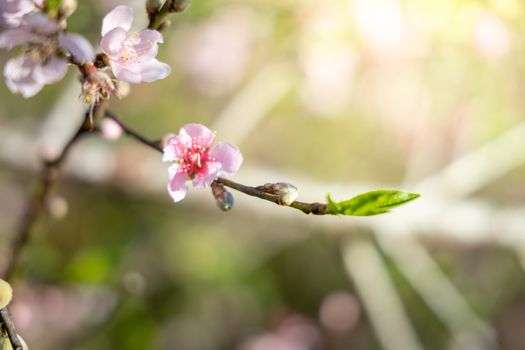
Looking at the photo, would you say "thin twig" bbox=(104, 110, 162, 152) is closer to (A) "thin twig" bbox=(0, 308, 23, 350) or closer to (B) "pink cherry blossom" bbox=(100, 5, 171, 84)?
(B) "pink cherry blossom" bbox=(100, 5, 171, 84)

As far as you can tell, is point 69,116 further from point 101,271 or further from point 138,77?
point 138,77

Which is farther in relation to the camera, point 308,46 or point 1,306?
point 308,46

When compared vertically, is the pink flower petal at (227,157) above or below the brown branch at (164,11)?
below

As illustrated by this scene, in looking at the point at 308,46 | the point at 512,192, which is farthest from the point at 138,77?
the point at 512,192

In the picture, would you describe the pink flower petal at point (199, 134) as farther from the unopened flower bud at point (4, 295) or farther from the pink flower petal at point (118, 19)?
the unopened flower bud at point (4, 295)

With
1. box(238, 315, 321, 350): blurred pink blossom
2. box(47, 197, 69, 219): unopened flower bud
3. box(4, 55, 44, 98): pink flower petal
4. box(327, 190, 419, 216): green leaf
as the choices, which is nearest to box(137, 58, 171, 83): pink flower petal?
box(4, 55, 44, 98): pink flower petal

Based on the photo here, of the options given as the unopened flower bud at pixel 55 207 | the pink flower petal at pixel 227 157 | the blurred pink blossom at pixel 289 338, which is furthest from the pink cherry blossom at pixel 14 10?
the blurred pink blossom at pixel 289 338

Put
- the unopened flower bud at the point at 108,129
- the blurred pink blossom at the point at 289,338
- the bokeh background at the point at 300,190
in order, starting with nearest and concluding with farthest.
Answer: the unopened flower bud at the point at 108,129, the bokeh background at the point at 300,190, the blurred pink blossom at the point at 289,338
